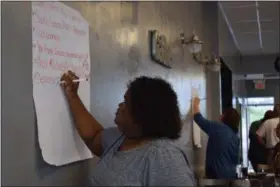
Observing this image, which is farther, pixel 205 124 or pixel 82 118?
pixel 205 124

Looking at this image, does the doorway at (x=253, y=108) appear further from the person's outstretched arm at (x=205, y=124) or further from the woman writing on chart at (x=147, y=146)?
the woman writing on chart at (x=147, y=146)

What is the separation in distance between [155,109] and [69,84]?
0.37 metres

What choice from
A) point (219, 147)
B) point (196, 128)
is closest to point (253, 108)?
point (196, 128)

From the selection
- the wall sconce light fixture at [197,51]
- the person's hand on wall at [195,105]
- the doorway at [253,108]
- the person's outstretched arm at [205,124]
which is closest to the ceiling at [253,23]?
the wall sconce light fixture at [197,51]

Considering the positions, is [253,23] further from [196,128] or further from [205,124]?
[205,124]

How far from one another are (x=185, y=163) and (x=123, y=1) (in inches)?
41.4

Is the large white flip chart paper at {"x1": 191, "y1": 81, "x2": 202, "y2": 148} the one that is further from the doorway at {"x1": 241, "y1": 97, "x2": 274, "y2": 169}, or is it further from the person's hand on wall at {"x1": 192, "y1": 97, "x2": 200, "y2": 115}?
the doorway at {"x1": 241, "y1": 97, "x2": 274, "y2": 169}

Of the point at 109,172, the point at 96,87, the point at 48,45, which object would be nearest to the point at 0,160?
the point at 109,172

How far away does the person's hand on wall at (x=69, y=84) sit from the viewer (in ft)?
4.98

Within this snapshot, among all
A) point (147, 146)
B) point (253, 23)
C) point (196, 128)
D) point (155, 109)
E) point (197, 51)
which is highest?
point (253, 23)

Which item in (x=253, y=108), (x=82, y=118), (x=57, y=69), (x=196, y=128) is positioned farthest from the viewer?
(x=253, y=108)

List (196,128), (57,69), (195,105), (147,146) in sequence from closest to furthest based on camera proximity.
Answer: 1. (147,146)
2. (57,69)
3. (195,105)
4. (196,128)

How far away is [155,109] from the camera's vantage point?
1.33 meters

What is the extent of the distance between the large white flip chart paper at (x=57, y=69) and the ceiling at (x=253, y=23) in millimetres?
3693
